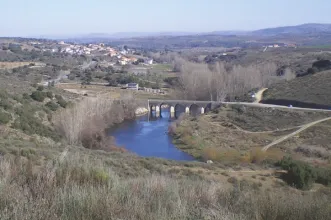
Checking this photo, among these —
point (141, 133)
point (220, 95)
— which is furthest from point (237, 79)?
point (141, 133)

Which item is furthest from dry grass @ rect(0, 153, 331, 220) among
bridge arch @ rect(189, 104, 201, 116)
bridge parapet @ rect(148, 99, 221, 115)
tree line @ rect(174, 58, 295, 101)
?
tree line @ rect(174, 58, 295, 101)

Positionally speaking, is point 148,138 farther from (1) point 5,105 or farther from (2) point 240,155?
(1) point 5,105

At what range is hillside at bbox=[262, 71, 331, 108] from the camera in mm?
40250

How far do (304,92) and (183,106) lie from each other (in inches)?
547

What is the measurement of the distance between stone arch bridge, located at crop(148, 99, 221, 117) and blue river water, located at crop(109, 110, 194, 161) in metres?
3.47

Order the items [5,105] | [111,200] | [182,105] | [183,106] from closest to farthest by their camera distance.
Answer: [111,200]
[5,105]
[182,105]
[183,106]

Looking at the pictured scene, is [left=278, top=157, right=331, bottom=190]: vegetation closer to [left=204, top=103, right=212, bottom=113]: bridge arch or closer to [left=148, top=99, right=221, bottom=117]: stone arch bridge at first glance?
[left=204, top=103, right=212, bottom=113]: bridge arch

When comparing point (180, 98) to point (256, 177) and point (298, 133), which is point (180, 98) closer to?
point (298, 133)

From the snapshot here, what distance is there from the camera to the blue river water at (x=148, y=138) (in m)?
29.0

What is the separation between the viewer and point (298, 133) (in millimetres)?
31297

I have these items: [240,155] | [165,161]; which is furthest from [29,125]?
[240,155]

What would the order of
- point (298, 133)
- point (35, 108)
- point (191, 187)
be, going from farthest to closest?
1. point (298, 133)
2. point (35, 108)
3. point (191, 187)

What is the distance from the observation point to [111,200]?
3.53 metres

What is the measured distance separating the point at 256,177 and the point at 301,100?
29.5 meters
